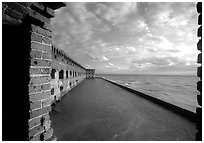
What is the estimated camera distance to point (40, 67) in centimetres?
195

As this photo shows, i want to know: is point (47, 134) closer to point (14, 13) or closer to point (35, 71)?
point (35, 71)

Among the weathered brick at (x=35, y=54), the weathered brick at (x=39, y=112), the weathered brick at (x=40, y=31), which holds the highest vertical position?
the weathered brick at (x=40, y=31)

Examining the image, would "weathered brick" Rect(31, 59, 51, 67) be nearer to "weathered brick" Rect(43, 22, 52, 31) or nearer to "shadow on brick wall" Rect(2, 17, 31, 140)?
"shadow on brick wall" Rect(2, 17, 31, 140)

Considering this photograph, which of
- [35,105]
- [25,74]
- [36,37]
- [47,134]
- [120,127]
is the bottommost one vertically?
[120,127]

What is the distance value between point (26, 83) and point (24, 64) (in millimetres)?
337

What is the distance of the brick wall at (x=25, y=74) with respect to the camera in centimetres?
177

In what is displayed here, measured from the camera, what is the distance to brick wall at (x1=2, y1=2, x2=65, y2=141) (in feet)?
5.80

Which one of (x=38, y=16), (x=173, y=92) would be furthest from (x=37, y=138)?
(x=173, y=92)

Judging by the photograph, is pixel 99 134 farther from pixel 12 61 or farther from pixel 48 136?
pixel 12 61

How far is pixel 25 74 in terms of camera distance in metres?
1.78

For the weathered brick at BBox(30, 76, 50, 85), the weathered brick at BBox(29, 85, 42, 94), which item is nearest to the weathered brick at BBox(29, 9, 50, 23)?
the weathered brick at BBox(30, 76, 50, 85)

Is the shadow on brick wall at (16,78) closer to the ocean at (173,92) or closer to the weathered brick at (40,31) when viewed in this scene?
the weathered brick at (40,31)

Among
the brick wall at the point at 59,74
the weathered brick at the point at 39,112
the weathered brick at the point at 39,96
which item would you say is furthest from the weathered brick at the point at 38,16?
the brick wall at the point at 59,74

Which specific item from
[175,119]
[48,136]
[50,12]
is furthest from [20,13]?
[175,119]
